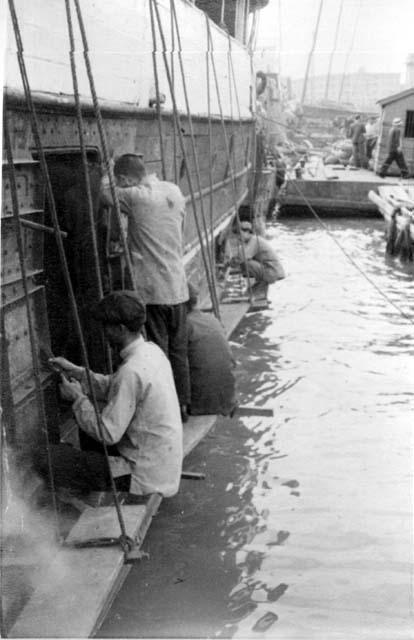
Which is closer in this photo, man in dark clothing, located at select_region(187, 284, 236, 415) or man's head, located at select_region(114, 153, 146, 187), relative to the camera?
man's head, located at select_region(114, 153, 146, 187)

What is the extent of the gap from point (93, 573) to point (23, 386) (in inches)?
42.6

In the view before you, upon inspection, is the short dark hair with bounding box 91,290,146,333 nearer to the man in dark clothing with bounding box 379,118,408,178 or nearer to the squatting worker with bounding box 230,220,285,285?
the squatting worker with bounding box 230,220,285,285

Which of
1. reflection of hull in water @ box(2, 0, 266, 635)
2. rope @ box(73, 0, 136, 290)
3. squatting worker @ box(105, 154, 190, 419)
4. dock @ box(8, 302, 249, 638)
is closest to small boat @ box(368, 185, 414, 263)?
reflection of hull in water @ box(2, 0, 266, 635)

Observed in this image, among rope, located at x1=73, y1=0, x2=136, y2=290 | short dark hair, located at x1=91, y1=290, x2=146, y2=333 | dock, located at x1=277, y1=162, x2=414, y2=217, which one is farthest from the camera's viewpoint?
dock, located at x1=277, y1=162, x2=414, y2=217

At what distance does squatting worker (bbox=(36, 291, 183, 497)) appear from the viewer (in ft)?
13.3

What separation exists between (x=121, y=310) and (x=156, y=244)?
1.41 meters

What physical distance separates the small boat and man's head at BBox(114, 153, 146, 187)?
35.7ft

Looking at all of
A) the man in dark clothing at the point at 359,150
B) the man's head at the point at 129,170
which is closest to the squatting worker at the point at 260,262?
the man's head at the point at 129,170

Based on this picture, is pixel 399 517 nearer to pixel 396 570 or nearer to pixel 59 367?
pixel 396 570

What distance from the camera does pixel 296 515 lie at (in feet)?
17.3

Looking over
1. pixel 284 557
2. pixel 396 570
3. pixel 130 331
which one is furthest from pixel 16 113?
pixel 396 570

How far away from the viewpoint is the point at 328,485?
5723 millimetres

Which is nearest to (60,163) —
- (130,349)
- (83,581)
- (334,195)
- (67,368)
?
(67,368)

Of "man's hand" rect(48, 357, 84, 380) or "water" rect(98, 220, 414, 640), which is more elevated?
"man's hand" rect(48, 357, 84, 380)
